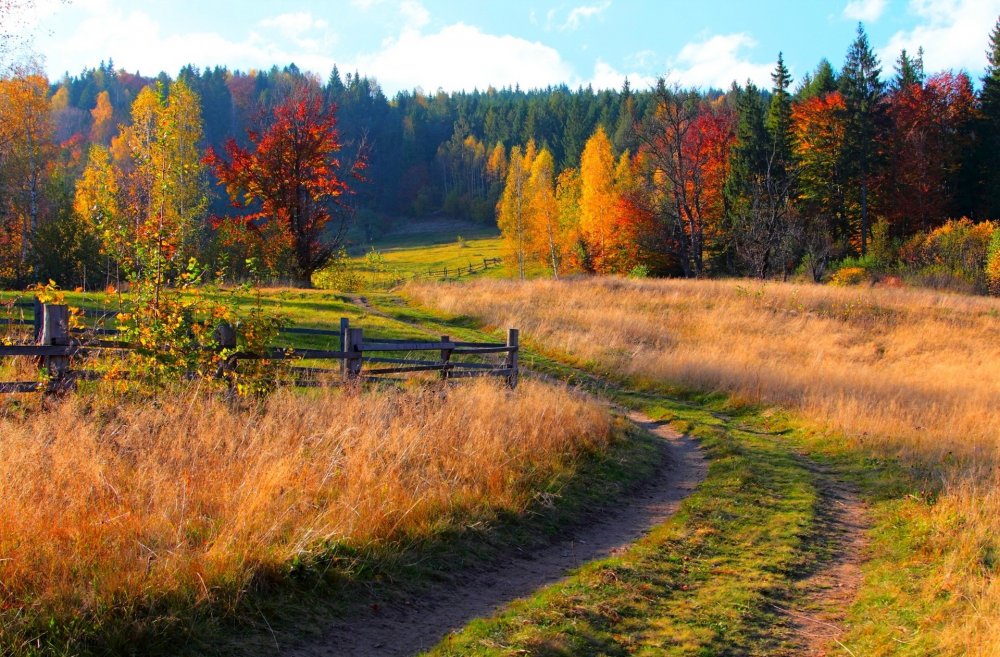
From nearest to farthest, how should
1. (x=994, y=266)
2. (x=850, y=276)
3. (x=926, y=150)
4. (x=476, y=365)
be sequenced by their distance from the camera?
1. (x=476, y=365)
2. (x=994, y=266)
3. (x=850, y=276)
4. (x=926, y=150)

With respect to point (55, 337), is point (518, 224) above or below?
above

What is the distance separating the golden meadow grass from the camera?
762cm

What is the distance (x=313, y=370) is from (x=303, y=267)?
97.8ft

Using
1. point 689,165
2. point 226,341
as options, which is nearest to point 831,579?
point 226,341

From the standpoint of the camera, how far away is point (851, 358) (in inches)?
910

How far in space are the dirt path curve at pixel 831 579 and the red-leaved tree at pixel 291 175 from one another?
32405mm

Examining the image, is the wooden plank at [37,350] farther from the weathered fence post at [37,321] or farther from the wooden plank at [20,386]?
the weathered fence post at [37,321]

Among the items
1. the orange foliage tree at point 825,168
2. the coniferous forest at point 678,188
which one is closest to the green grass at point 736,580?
the coniferous forest at point 678,188

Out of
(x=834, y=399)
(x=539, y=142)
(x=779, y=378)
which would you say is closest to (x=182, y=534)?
(x=834, y=399)

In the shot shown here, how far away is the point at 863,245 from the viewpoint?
54906 millimetres

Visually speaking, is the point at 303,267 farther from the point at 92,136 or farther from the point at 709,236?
the point at 92,136

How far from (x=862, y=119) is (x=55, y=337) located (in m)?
59.6

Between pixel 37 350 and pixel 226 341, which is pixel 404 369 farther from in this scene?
pixel 37 350

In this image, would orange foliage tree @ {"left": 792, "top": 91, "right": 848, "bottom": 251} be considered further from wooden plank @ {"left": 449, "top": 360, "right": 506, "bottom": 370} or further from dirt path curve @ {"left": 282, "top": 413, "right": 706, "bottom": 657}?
dirt path curve @ {"left": 282, "top": 413, "right": 706, "bottom": 657}
